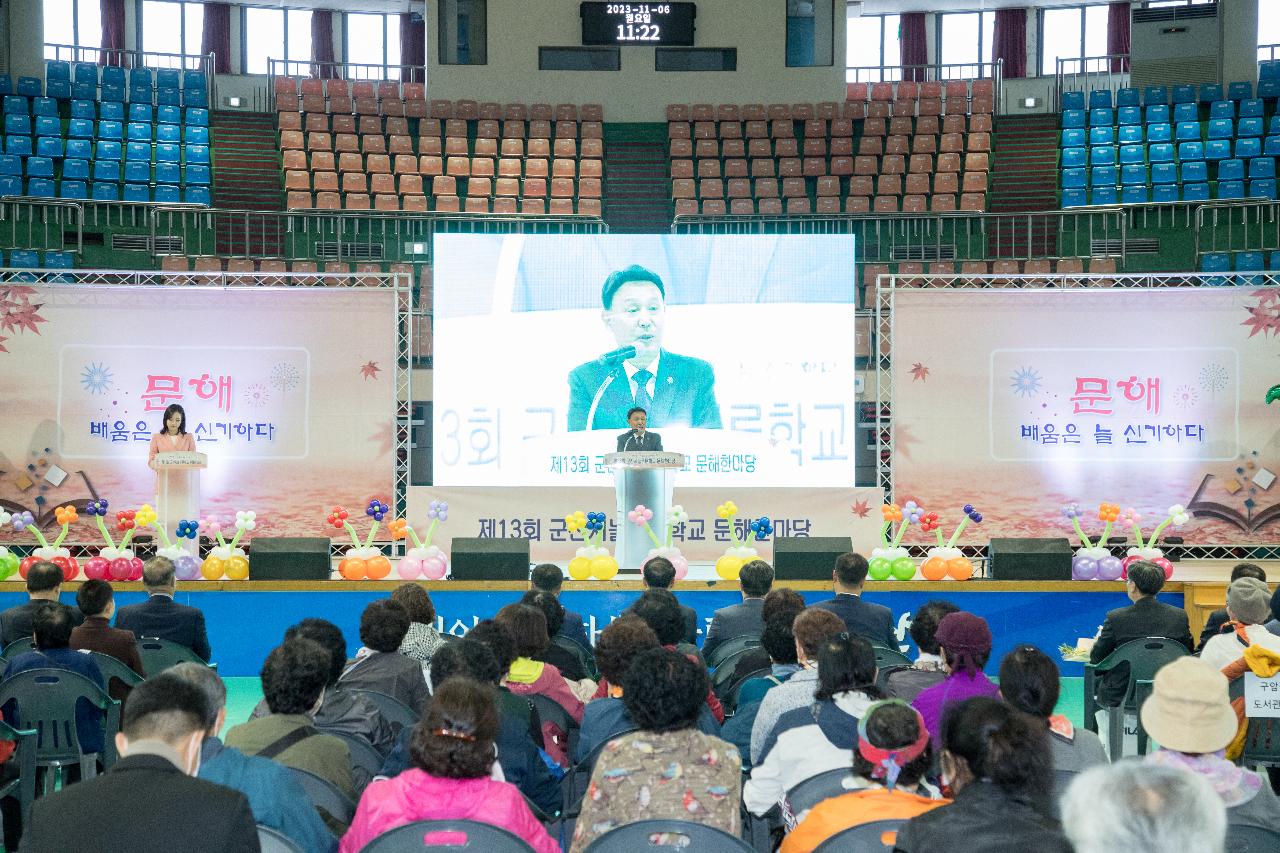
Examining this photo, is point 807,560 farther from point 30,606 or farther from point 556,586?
point 30,606

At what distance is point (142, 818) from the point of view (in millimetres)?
2338

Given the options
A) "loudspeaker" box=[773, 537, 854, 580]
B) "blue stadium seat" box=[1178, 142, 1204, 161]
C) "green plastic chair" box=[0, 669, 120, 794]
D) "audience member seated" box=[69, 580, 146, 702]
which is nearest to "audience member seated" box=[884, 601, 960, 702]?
"green plastic chair" box=[0, 669, 120, 794]

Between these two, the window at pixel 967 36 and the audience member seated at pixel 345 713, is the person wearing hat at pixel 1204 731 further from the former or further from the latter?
the window at pixel 967 36

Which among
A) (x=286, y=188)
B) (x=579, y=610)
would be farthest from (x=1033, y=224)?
(x=579, y=610)

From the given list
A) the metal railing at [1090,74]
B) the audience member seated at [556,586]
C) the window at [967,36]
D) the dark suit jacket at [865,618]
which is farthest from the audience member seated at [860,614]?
the window at [967,36]

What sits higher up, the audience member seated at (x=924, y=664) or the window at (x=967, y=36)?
the window at (x=967, y=36)

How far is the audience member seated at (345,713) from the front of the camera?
3.88 metres

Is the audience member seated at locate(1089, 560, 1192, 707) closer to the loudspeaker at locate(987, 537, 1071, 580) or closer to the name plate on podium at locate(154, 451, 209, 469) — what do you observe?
the loudspeaker at locate(987, 537, 1071, 580)

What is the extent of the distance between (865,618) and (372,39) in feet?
58.0

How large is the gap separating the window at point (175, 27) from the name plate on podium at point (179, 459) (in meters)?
13.3

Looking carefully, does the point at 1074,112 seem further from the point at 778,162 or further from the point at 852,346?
the point at 852,346

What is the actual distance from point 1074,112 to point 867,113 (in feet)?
8.68

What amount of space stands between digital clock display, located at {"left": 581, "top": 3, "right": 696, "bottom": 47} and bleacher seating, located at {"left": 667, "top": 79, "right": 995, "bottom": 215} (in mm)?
877

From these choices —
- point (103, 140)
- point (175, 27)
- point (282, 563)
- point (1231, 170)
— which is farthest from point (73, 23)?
point (1231, 170)
